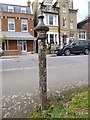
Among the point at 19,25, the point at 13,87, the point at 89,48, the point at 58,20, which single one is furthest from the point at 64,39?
the point at 13,87

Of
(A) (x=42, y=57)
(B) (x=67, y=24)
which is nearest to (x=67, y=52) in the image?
(B) (x=67, y=24)

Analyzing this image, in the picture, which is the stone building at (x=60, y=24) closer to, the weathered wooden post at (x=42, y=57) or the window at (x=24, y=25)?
the window at (x=24, y=25)

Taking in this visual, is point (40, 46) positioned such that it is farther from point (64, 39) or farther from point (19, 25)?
point (64, 39)

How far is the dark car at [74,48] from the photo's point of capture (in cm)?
2554

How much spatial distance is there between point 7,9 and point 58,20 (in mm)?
9366

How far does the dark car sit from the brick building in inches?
423

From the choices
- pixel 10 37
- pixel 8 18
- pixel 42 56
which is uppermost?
pixel 8 18

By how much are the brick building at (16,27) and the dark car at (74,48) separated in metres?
10.7

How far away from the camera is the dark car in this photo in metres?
25.5

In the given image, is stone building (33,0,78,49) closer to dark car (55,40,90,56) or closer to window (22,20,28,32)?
window (22,20,28,32)

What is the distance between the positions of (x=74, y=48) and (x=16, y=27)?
13.4 meters

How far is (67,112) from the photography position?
4.30m

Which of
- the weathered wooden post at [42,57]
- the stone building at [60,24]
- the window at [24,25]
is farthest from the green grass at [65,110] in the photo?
the stone building at [60,24]

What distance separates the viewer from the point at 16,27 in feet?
119
